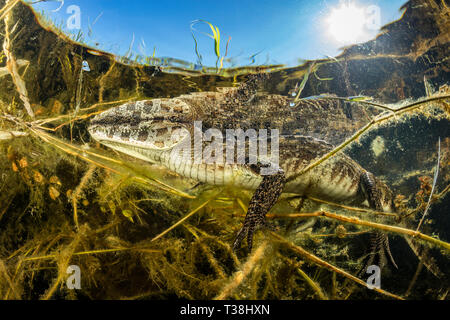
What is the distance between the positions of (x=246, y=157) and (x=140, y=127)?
139 centimetres

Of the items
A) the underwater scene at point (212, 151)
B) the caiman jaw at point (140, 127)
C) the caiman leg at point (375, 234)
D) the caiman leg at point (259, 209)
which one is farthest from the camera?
the caiman leg at point (375, 234)

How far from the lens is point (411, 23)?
4238 mm

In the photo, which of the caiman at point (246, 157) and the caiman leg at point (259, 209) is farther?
the caiman at point (246, 157)

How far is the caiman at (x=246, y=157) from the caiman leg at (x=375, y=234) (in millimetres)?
13

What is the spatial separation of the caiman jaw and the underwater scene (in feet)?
0.06

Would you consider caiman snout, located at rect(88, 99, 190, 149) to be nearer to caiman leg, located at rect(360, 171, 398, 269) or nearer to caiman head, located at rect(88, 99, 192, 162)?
caiman head, located at rect(88, 99, 192, 162)

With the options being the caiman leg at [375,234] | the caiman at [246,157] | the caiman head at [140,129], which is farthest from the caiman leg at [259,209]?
the caiman leg at [375,234]

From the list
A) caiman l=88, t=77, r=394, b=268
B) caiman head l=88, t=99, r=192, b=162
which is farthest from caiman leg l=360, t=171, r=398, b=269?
caiman head l=88, t=99, r=192, b=162

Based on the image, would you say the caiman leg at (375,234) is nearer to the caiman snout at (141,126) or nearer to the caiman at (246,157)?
the caiman at (246,157)

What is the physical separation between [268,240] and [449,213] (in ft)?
23.0

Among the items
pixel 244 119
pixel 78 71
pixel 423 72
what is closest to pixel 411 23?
pixel 423 72

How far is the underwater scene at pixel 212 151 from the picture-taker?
7.93ft

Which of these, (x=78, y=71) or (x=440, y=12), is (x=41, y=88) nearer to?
(x=78, y=71)

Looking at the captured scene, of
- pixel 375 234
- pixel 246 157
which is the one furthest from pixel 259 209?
pixel 375 234
